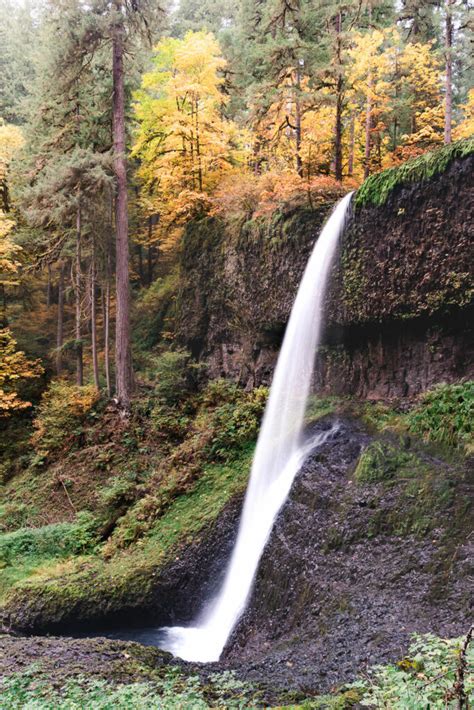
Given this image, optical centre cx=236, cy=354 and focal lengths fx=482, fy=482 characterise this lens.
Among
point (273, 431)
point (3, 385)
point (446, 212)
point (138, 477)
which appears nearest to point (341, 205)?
point (446, 212)

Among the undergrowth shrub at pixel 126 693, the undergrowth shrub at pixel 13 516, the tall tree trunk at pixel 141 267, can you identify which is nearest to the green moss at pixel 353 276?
the undergrowth shrub at pixel 126 693

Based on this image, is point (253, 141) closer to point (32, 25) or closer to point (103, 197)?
point (103, 197)

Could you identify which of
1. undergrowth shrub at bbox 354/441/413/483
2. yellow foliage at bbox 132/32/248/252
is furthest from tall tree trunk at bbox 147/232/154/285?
undergrowth shrub at bbox 354/441/413/483

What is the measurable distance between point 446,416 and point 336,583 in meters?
3.30

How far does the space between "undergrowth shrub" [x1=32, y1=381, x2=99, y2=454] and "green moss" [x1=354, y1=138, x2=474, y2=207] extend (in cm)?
958

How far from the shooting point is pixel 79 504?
11867 mm

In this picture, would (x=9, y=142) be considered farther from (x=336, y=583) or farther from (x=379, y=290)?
(x=336, y=583)

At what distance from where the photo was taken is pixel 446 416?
799 cm

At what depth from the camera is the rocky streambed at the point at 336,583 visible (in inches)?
215

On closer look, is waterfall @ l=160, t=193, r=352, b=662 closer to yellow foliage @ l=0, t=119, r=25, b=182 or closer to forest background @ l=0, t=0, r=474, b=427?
forest background @ l=0, t=0, r=474, b=427

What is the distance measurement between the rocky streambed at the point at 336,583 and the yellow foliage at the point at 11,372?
871cm

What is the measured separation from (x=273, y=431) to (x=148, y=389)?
19.8 feet

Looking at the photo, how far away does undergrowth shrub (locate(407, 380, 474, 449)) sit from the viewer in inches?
297

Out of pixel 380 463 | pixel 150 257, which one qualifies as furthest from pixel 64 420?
pixel 150 257
